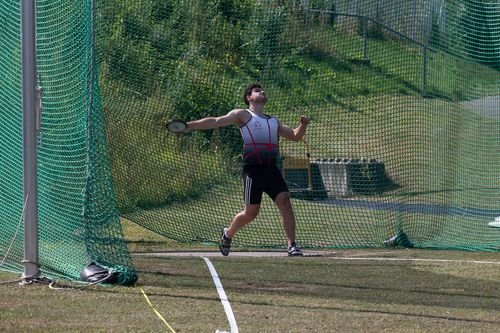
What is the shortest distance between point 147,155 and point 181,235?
3.51 feet

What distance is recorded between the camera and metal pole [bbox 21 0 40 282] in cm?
874

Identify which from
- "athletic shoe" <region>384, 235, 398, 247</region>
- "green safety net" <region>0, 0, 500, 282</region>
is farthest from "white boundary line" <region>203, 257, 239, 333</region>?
"athletic shoe" <region>384, 235, 398, 247</region>

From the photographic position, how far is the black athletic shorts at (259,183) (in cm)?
1008

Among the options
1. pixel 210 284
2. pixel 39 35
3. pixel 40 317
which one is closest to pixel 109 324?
pixel 40 317

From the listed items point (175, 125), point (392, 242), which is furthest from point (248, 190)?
point (392, 242)

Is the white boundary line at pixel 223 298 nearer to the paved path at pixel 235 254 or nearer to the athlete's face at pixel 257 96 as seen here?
the paved path at pixel 235 254

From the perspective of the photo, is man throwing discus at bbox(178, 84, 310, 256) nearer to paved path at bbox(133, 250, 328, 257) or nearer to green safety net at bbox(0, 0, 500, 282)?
paved path at bbox(133, 250, 328, 257)

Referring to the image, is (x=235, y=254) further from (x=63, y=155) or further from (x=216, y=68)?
(x=63, y=155)

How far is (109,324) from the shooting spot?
7.00 metres

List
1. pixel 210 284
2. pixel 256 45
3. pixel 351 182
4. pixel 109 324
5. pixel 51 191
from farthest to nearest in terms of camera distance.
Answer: pixel 351 182, pixel 256 45, pixel 51 191, pixel 210 284, pixel 109 324

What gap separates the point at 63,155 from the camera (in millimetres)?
9609

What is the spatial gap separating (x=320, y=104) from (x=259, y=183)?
2885mm

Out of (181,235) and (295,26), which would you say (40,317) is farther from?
(295,26)

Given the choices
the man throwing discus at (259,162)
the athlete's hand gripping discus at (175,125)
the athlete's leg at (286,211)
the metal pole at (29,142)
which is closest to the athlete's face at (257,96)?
the man throwing discus at (259,162)
